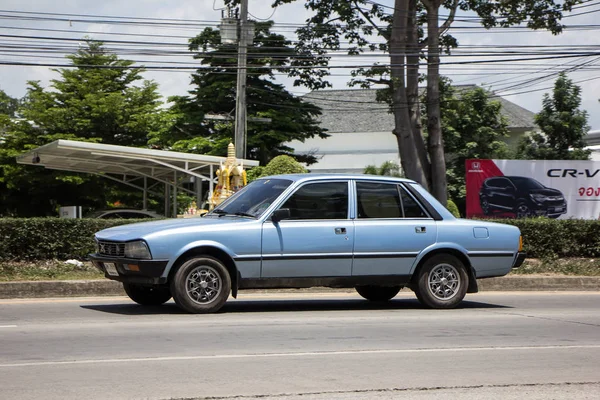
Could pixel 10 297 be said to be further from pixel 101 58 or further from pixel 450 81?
pixel 101 58

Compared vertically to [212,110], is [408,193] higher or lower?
lower

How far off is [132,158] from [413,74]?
9.70 metres

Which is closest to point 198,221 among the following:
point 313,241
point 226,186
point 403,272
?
point 313,241

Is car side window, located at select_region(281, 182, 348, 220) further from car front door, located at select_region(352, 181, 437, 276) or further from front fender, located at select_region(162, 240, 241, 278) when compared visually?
front fender, located at select_region(162, 240, 241, 278)

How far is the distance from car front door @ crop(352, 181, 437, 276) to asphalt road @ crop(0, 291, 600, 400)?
2.16 feet

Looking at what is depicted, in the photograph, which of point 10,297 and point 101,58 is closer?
point 10,297

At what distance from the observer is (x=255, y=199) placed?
11.6 m

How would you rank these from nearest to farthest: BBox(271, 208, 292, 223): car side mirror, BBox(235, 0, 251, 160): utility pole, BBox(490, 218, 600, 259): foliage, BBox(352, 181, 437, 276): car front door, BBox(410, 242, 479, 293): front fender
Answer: BBox(271, 208, 292, 223): car side mirror → BBox(352, 181, 437, 276): car front door → BBox(410, 242, 479, 293): front fender → BBox(490, 218, 600, 259): foliage → BBox(235, 0, 251, 160): utility pole

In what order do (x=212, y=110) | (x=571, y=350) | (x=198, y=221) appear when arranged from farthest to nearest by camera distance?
(x=212, y=110) → (x=198, y=221) → (x=571, y=350)

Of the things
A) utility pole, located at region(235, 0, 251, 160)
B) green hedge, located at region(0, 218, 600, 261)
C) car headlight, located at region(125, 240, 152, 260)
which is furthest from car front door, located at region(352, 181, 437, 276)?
utility pole, located at region(235, 0, 251, 160)

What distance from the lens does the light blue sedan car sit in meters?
10.7

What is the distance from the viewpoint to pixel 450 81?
32562mm

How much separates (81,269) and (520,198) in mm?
15006

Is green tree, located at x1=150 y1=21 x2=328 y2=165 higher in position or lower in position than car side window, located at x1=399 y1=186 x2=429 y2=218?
higher
